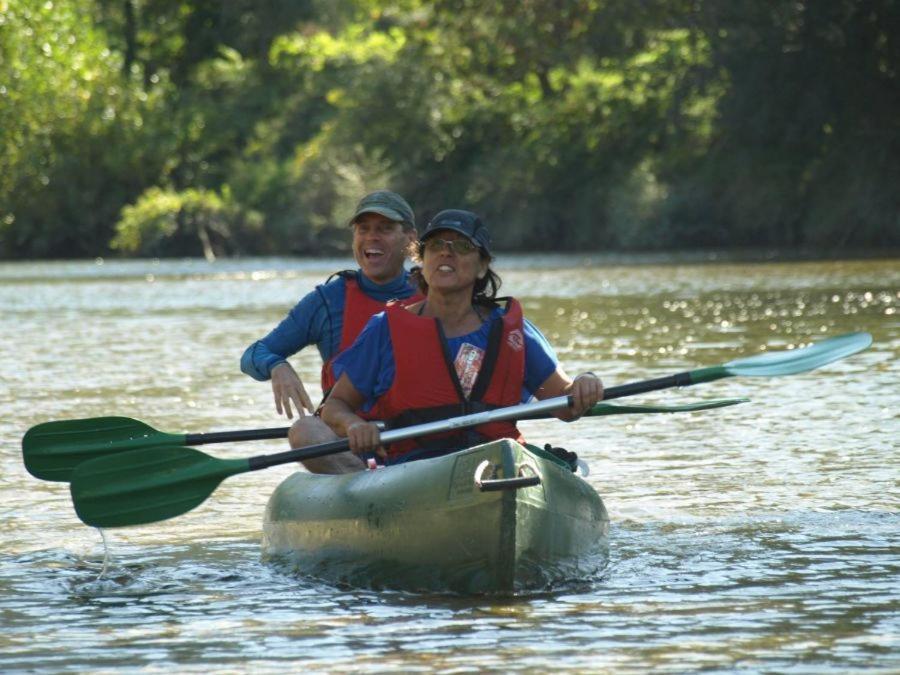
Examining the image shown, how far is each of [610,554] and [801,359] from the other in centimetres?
105

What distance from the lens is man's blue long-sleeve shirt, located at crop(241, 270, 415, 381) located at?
6910 millimetres

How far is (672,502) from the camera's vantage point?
764cm

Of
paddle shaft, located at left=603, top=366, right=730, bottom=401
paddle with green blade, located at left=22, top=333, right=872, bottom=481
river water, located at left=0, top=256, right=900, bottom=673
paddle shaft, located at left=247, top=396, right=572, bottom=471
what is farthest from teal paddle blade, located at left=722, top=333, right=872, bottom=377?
paddle shaft, located at left=247, top=396, right=572, bottom=471

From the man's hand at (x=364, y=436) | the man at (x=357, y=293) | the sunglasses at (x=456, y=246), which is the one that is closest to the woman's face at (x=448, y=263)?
the sunglasses at (x=456, y=246)

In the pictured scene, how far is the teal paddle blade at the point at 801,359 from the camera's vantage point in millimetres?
6773

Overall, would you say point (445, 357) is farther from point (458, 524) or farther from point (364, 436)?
point (458, 524)

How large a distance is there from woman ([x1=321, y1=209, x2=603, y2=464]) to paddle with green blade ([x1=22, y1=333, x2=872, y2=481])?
2.62ft

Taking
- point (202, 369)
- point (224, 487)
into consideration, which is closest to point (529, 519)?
point (224, 487)

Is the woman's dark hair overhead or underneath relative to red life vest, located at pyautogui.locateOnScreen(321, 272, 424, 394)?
overhead

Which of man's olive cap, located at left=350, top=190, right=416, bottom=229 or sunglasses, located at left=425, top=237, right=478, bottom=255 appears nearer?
sunglasses, located at left=425, top=237, right=478, bottom=255

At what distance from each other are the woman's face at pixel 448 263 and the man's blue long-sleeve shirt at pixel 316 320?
95 centimetres

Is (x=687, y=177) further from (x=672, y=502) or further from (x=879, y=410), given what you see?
(x=672, y=502)

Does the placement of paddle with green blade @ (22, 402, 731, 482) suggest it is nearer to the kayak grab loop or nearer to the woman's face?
the woman's face

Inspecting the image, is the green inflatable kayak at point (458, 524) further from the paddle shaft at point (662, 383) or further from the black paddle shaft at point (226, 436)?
the black paddle shaft at point (226, 436)
